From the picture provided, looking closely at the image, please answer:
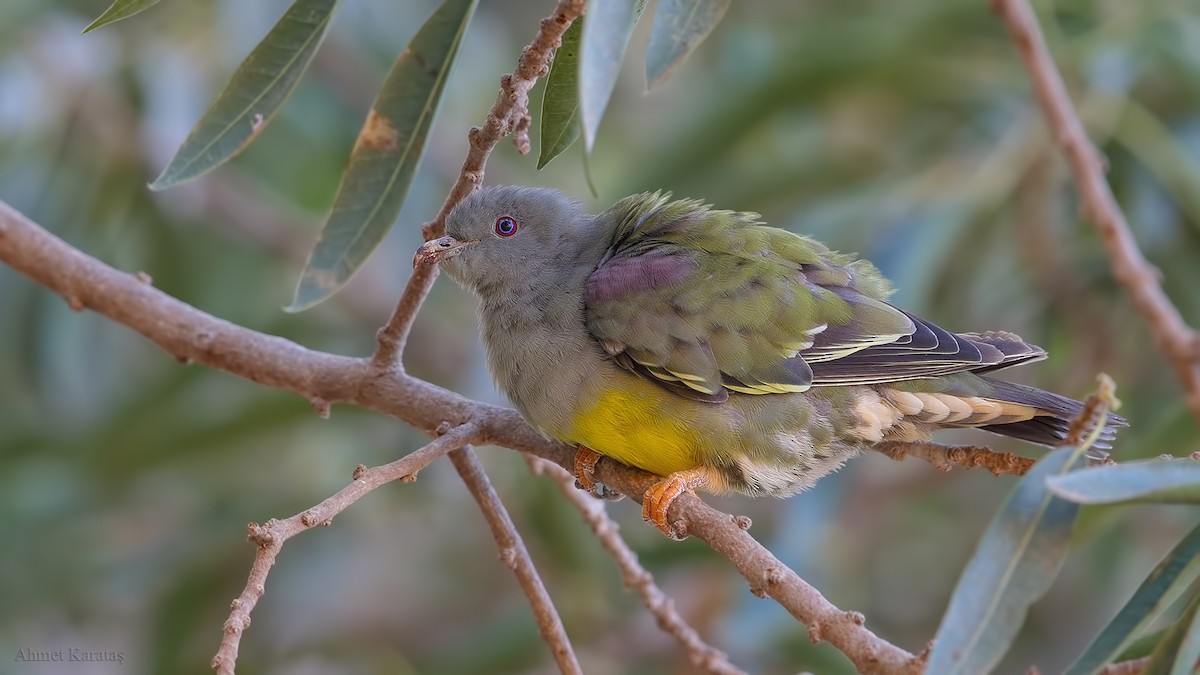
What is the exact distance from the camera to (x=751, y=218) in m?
3.47

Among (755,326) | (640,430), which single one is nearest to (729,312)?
(755,326)

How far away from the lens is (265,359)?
9.92ft

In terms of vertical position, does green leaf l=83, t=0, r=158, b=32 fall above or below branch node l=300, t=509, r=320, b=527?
above

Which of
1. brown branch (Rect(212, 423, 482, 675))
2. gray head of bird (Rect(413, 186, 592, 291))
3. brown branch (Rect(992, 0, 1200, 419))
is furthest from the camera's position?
gray head of bird (Rect(413, 186, 592, 291))

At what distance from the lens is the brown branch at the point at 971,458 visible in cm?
264

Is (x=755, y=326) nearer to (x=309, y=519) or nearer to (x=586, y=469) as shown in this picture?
(x=586, y=469)

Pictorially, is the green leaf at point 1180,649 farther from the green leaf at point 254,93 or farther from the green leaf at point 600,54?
the green leaf at point 254,93

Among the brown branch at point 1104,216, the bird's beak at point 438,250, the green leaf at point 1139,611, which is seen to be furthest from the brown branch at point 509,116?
the brown branch at point 1104,216

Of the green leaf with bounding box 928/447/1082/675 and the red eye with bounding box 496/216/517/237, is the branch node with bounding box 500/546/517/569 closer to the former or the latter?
the green leaf with bounding box 928/447/1082/675

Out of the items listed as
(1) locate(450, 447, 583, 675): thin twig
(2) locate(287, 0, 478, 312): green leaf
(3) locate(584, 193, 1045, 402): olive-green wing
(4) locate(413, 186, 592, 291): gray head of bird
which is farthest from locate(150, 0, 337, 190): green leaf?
(3) locate(584, 193, 1045, 402): olive-green wing

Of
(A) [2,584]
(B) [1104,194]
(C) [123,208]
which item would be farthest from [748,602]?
A: (C) [123,208]

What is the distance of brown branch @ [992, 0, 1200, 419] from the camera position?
3387 millimetres

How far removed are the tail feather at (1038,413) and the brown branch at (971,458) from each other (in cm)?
26

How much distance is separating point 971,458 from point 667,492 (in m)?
0.73
